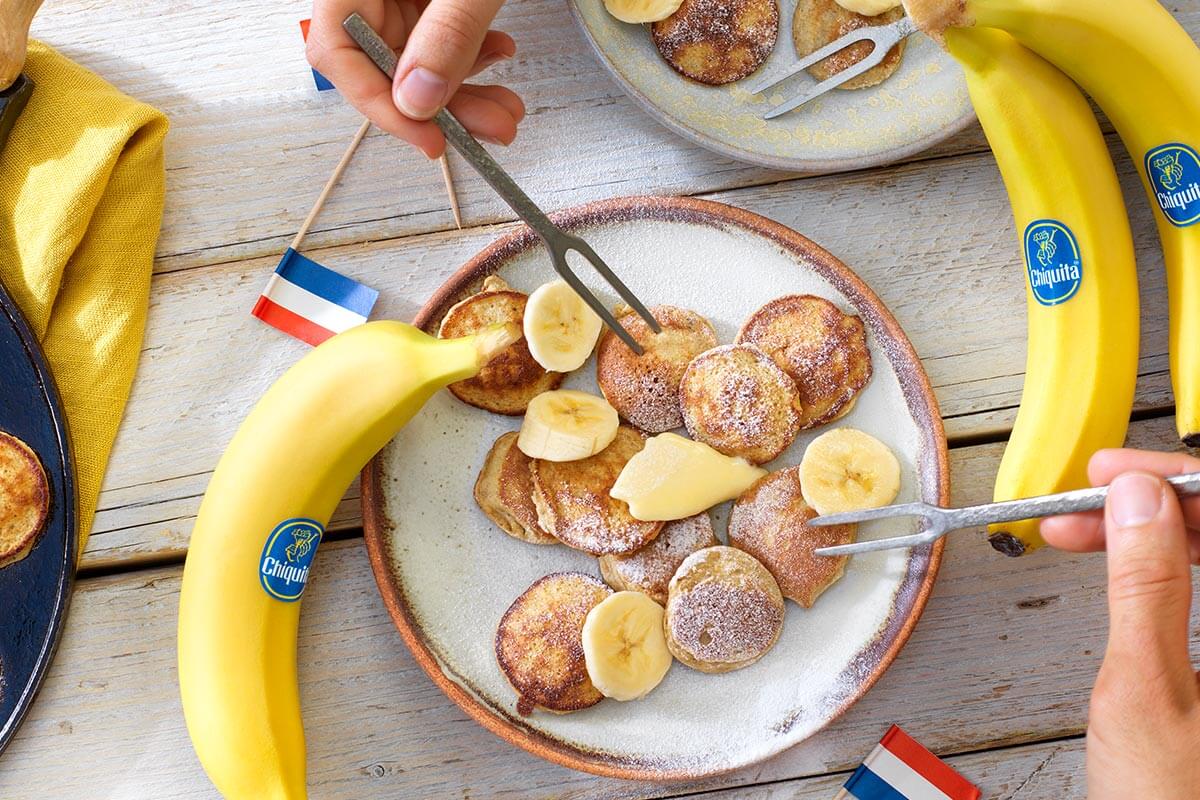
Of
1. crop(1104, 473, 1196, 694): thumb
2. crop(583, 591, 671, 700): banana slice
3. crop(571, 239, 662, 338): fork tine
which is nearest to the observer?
crop(1104, 473, 1196, 694): thumb

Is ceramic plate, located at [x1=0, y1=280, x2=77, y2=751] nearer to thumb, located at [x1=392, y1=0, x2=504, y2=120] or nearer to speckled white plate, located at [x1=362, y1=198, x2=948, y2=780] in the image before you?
speckled white plate, located at [x1=362, y1=198, x2=948, y2=780]

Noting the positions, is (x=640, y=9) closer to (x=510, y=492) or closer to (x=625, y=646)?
(x=510, y=492)

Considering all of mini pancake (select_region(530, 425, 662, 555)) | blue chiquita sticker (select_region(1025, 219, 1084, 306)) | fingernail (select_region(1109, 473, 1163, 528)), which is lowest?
mini pancake (select_region(530, 425, 662, 555))

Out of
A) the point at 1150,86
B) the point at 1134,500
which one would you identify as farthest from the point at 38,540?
the point at 1150,86

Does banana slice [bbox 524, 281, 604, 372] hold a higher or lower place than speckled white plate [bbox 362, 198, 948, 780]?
higher

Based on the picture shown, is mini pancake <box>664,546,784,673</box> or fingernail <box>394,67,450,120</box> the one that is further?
mini pancake <box>664,546,784,673</box>

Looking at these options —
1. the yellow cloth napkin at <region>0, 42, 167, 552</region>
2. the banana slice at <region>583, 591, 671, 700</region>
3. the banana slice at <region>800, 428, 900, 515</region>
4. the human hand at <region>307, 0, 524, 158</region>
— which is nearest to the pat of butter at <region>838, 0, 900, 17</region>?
the human hand at <region>307, 0, 524, 158</region>
